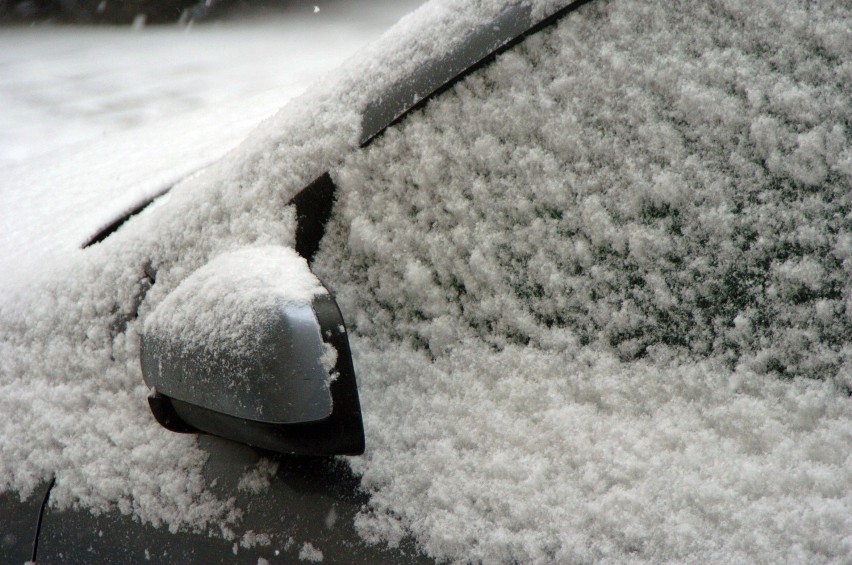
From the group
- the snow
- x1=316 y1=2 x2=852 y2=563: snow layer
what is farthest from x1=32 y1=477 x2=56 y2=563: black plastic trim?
x1=316 y1=2 x2=852 y2=563: snow layer

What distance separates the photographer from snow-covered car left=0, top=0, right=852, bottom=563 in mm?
1026

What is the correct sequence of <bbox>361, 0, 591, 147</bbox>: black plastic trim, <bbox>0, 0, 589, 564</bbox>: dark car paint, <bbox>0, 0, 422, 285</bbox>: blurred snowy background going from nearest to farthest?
<bbox>0, 0, 589, 564</bbox>: dark car paint, <bbox>361, 0, 591, 147</bbox>: black plastic trim, <bbox>0, 0, 422, 285</bbox>: blurred snowy background

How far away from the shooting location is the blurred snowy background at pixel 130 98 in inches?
89.2

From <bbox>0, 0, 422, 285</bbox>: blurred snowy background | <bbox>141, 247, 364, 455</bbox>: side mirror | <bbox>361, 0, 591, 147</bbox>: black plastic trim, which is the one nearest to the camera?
<bbox>141, 247, 364, 455</bbox>: side mirror

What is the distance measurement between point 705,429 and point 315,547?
2.23 ft

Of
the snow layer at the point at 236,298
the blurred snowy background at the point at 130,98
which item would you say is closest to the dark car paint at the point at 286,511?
the snow layer at the point at 236,298

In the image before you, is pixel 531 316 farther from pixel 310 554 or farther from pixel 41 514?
pixel 41 514

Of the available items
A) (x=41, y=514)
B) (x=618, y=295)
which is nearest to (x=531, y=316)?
(x=618, y=295)

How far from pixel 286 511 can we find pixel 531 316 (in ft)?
1.82

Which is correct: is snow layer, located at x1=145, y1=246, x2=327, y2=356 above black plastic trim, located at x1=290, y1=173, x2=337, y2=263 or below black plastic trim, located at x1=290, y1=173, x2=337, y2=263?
below

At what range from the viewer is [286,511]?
1.13 metres

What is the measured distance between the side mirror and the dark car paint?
0.10 meters

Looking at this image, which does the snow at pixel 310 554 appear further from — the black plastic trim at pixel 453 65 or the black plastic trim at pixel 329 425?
the black plastic trim at pixel 453 65

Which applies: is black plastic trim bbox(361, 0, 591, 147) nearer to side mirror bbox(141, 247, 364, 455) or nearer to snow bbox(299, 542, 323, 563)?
side mirror bbox(141, 247, 364, 455)
